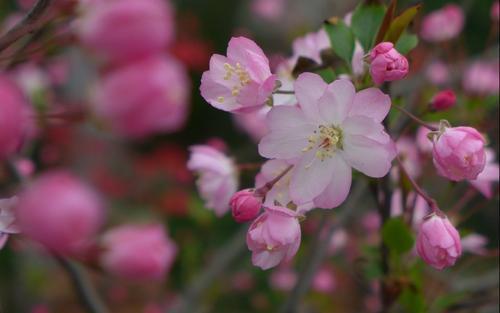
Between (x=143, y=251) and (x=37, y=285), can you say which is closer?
(x=143, y=251)

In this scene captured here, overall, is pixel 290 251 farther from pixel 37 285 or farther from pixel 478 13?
pixel 478 13

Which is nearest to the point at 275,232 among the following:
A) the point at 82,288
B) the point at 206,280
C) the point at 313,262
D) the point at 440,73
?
the point at 82,288

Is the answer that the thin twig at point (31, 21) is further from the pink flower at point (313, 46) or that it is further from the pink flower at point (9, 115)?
the pink flower at point (313, 46)

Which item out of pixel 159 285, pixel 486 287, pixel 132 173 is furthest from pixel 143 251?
pixel 132 173

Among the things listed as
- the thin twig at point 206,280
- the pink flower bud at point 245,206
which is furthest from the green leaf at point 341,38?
the thin twig at point 206,280

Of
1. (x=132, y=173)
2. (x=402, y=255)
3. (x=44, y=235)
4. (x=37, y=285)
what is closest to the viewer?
(x=44, y=235)

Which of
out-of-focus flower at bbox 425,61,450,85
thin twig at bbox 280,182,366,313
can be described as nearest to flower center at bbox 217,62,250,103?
thin twig at bbox 280,182,366,313
